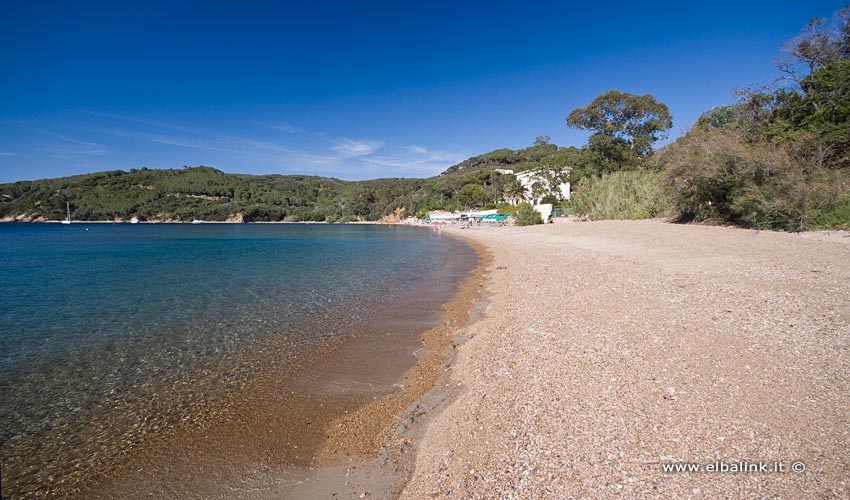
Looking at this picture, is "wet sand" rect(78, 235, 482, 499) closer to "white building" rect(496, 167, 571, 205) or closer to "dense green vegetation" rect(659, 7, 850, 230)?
"dense green vegetation" rect(659, 7, 850, 230)

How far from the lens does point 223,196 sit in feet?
456

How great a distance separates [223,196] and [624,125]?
444 ft

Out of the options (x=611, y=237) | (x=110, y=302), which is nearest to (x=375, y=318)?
(x=110, y=302)

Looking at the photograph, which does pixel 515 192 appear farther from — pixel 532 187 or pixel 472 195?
pixel 472 195

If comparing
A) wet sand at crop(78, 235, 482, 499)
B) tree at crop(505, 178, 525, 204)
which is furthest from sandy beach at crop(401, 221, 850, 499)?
tree at crop(505, 178, 525, 204)

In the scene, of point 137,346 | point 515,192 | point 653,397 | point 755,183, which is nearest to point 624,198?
point 755,183

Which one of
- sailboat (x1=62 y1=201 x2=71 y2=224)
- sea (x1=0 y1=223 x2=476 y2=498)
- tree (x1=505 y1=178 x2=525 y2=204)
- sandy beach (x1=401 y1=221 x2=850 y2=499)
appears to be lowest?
sea (x1=0 y1=223 x2=476 y2=498)

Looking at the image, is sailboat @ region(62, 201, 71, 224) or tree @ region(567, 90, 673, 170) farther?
sailboat @ region(62, 201, 71, 224)

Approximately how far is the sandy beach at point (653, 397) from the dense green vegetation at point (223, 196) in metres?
87.8

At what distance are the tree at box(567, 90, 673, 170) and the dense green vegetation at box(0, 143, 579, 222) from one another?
4906cm

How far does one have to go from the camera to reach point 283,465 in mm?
3848

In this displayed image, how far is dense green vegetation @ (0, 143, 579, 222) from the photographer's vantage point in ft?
374

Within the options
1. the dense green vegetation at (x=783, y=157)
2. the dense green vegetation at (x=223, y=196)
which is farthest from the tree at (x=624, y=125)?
the dense green vegetation at (x=223, y=196)

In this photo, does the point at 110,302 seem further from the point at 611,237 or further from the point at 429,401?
the point at 611,237
